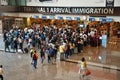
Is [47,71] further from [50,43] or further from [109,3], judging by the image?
[109,3]

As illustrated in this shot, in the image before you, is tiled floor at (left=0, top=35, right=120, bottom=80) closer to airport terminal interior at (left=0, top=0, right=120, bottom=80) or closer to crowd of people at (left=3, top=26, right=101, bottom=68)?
airport terminal interior at (left=0, top=0, right=120, bottom=80)

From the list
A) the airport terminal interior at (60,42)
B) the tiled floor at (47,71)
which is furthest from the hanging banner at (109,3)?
the tiled floor at (47,71)

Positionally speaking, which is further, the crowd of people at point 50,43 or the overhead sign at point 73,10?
the overhead sign at point 73,10

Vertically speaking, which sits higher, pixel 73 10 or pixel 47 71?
pixel 73 10

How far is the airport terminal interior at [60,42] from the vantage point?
16.9 metres

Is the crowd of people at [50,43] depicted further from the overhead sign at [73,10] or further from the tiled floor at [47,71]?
the overhead sign at [73,10]

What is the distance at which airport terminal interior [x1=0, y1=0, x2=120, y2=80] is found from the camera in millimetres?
16859

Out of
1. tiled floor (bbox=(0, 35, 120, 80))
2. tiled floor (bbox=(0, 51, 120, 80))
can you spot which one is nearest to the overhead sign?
tiled floor (bbox=(0, 35, 120, 80))

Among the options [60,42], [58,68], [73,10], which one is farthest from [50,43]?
[73,10]

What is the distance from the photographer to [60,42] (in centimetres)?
2248

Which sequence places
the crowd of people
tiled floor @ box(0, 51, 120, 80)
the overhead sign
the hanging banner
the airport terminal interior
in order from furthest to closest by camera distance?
the overhead sign
the hanging banner
the crowd of people
the airport terminal interior
tiled floor @ box(0, 51, 120, 80)

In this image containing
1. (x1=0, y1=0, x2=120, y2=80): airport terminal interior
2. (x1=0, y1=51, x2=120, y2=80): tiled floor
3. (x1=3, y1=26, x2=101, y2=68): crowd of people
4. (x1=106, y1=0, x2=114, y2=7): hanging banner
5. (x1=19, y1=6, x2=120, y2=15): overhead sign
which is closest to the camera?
(x1=0, y1=51, x2=120, y2=80): tiled floor

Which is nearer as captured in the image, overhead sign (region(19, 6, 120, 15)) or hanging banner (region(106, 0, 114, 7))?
hanging banner (region(106, 0, 114, 7))

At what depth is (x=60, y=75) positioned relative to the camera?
1623 cm
